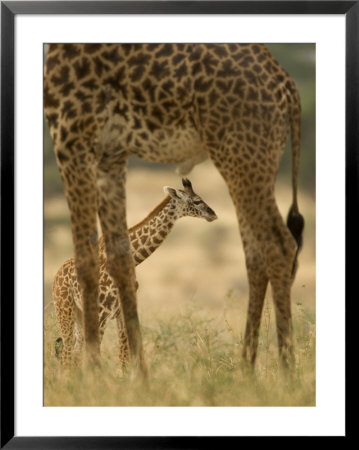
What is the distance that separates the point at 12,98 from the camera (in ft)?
A: 11.8

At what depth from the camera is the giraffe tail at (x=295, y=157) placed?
368cm

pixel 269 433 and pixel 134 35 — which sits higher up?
pixel 134 35

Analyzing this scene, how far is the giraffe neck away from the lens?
3900 millimetres

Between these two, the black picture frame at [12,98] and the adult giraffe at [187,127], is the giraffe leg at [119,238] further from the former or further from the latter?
the black picture frame at [12,98]

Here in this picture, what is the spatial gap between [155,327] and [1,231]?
0.73m

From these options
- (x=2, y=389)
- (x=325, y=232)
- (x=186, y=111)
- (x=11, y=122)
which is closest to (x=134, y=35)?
(x=186, y=111)

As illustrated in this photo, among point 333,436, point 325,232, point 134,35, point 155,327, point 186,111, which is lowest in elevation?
point 333,436

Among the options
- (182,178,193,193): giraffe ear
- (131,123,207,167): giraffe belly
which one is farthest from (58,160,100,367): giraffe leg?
(182,178,193,193): giraffe ear

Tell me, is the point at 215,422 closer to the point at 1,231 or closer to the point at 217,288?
the point at 217,288

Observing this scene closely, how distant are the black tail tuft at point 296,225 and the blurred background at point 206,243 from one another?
2cm

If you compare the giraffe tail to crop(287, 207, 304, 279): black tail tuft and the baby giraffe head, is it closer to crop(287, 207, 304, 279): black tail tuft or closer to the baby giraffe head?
crop(287, 207, 304, 279): black tail tuft

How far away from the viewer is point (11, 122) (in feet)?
11.8

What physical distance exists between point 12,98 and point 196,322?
45.3 inches

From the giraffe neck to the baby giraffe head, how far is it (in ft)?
0.15
